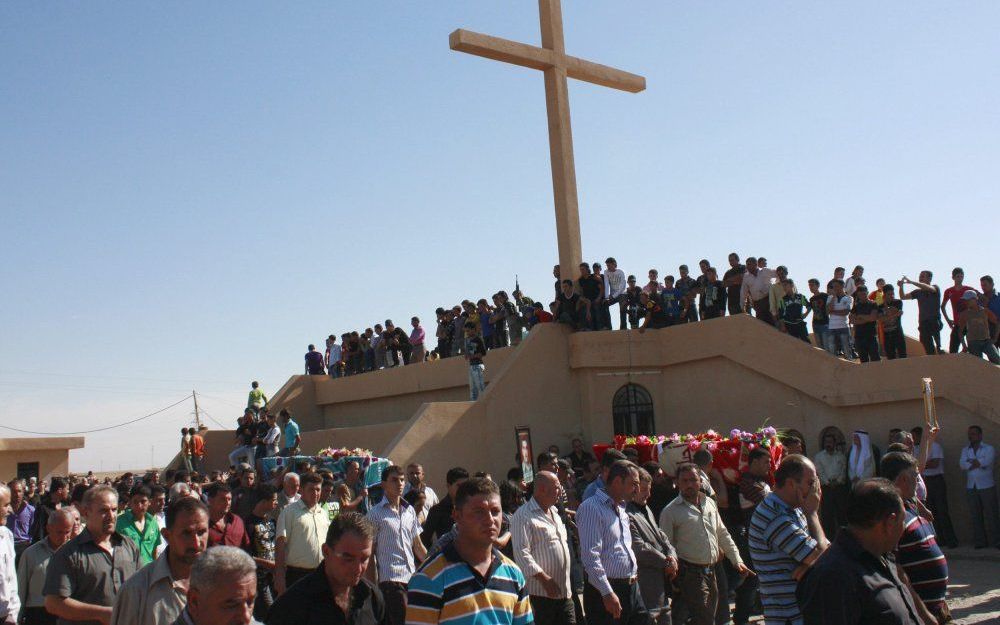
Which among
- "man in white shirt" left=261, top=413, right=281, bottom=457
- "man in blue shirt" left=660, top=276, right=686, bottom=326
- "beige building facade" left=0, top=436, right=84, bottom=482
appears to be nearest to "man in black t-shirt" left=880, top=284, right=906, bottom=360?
"man in blue shirt" left=660, top=276, right=686, bottom=326

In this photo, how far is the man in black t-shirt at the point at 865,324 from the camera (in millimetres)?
16531

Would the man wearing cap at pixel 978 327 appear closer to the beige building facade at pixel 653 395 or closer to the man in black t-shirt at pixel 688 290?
the beige building facade at pixel 653 395

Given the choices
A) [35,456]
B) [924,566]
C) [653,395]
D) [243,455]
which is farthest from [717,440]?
[35,456]

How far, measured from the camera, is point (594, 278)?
758 inches

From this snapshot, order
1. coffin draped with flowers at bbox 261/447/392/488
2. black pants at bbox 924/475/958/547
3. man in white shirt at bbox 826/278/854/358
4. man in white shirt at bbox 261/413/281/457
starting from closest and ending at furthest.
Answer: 1. black pants at bbox 924/475/958/547
2. coffin draped with flowers at bbox 261/447/392/488
3. man in white shirt at bbox 826/278/854/358
4. man in white shirt at bbox 261/413/281/457

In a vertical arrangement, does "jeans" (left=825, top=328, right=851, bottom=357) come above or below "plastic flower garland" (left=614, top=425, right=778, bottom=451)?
above

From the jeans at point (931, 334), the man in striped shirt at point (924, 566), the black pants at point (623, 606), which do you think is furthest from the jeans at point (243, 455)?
the man in striped shirt at point (924, 566)

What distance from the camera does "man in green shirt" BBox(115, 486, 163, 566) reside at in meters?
7.00

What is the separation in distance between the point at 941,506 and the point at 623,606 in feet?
30.9

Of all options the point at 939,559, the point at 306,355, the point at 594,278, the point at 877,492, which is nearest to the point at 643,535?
the point at 939,559

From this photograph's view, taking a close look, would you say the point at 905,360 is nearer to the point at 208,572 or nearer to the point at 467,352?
the point at 467,352

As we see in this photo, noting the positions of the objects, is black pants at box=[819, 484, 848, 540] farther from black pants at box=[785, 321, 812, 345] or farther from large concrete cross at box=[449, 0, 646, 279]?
large concrete cross at box=[449, 0, 646, 279]

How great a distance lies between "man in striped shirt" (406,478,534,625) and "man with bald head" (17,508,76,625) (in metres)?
3.54

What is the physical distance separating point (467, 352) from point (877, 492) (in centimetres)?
1696
